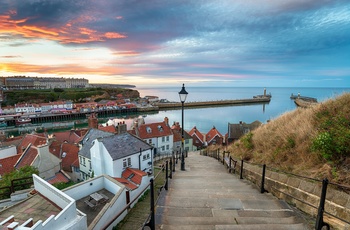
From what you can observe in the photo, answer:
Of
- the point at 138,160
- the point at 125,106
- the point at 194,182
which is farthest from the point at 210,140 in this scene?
the point at 125,106

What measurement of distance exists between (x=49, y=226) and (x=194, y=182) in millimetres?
5453

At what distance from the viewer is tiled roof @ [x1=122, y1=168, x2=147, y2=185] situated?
17.2 m

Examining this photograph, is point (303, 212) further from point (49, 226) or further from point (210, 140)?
point (210, 140)

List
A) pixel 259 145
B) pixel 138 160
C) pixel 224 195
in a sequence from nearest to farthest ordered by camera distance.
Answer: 1. pixel 224 195
2. pixel 259 145
3. pixel 138 160

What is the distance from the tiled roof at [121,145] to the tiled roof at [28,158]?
26.2ft

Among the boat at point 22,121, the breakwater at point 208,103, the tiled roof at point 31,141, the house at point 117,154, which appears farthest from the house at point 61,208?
the breakwater at point 208,103

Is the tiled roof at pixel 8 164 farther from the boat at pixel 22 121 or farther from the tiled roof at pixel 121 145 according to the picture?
the boat at pixel 22 121

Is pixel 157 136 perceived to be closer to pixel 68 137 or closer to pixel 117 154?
pixel 117 154

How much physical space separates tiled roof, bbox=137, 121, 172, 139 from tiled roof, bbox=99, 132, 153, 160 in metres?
9.43

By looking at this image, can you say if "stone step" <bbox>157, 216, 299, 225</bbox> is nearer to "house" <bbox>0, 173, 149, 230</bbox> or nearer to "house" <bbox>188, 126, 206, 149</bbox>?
"house" <bbox>0, 173, 149, 230</bbox>

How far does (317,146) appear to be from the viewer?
5352 millimetres

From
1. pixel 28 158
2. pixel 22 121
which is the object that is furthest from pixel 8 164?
pixel 22 121

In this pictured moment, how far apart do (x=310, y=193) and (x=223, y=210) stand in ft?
7.05

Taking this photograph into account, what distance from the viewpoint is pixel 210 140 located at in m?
39.1
